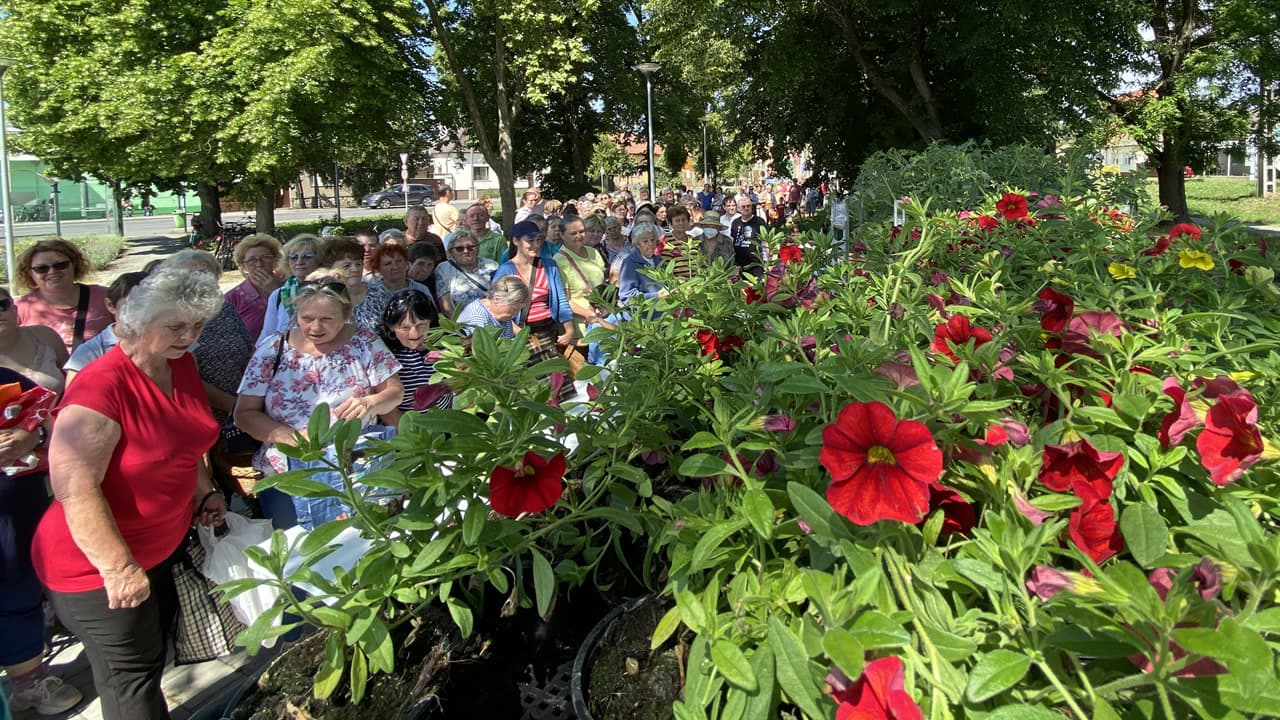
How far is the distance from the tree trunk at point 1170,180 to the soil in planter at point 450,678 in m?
17.5

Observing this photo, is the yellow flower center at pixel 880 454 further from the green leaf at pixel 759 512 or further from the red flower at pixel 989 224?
the red flower at pixel 989 224

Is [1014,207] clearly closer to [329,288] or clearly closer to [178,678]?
[329,288]

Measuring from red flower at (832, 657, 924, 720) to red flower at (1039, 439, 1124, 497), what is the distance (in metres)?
0.39

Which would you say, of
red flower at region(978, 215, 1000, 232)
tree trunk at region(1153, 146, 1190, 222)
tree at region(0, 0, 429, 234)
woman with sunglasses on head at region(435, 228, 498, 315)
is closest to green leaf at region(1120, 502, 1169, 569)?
red flower at region(978, 215, 1000, 232)

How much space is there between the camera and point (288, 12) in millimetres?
14445

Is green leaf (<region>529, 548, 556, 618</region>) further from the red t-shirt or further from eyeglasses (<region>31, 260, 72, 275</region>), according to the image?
eyeglasses (<region>31, 260, 72, 275</region>)

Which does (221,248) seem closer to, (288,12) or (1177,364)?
(288,12)

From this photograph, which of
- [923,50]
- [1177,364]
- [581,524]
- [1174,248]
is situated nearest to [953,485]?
[1177,364]

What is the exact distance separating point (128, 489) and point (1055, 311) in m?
2.37

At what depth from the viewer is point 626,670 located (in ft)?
4.73

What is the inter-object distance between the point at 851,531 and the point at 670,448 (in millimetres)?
649

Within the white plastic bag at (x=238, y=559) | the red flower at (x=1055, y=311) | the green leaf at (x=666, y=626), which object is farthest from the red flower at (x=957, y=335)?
the white plastic bag at (x=238, y=559)

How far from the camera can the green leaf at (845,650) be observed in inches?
30.8

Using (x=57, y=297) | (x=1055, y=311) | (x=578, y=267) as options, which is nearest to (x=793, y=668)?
(x=1055, y=311)
